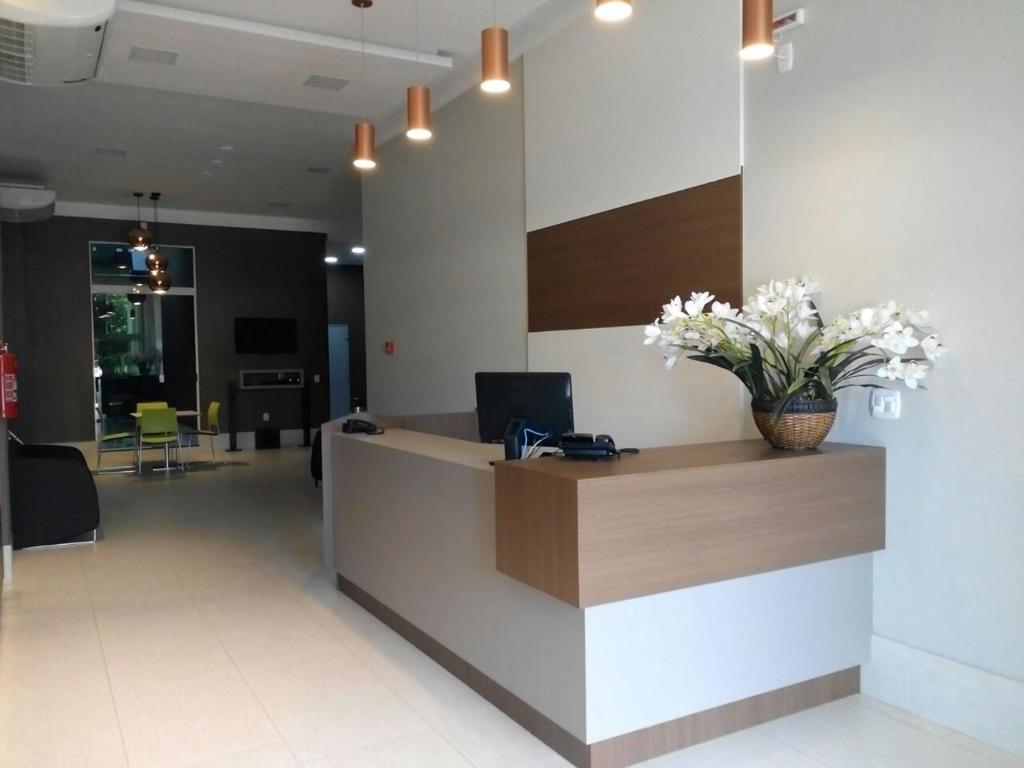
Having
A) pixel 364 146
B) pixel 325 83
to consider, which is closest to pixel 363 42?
pixel 325 83

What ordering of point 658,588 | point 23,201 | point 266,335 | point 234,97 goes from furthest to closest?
point 266,335
point 23,201
point 234,97
point 658,588

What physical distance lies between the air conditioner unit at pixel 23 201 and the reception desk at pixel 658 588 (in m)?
9.13

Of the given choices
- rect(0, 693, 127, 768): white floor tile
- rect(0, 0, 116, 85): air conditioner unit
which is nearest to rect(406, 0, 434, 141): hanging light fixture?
rect(0, 0, 116, 85): air conditioner unit

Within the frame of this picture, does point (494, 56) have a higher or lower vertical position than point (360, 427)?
higher

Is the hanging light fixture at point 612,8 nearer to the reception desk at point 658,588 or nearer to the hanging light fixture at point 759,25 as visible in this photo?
the hanging light fixture at point 759,25

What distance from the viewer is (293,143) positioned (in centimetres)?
887

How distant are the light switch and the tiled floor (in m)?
1.19

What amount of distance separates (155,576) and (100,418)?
7.85m

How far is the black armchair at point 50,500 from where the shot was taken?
6062 millimetres

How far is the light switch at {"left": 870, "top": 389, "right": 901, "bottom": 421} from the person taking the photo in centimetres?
321

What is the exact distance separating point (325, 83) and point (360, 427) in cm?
296

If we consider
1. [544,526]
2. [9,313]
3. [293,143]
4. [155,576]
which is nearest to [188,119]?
[293,143]

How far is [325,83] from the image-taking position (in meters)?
6.27

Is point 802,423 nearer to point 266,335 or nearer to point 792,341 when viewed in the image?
point 792,341
